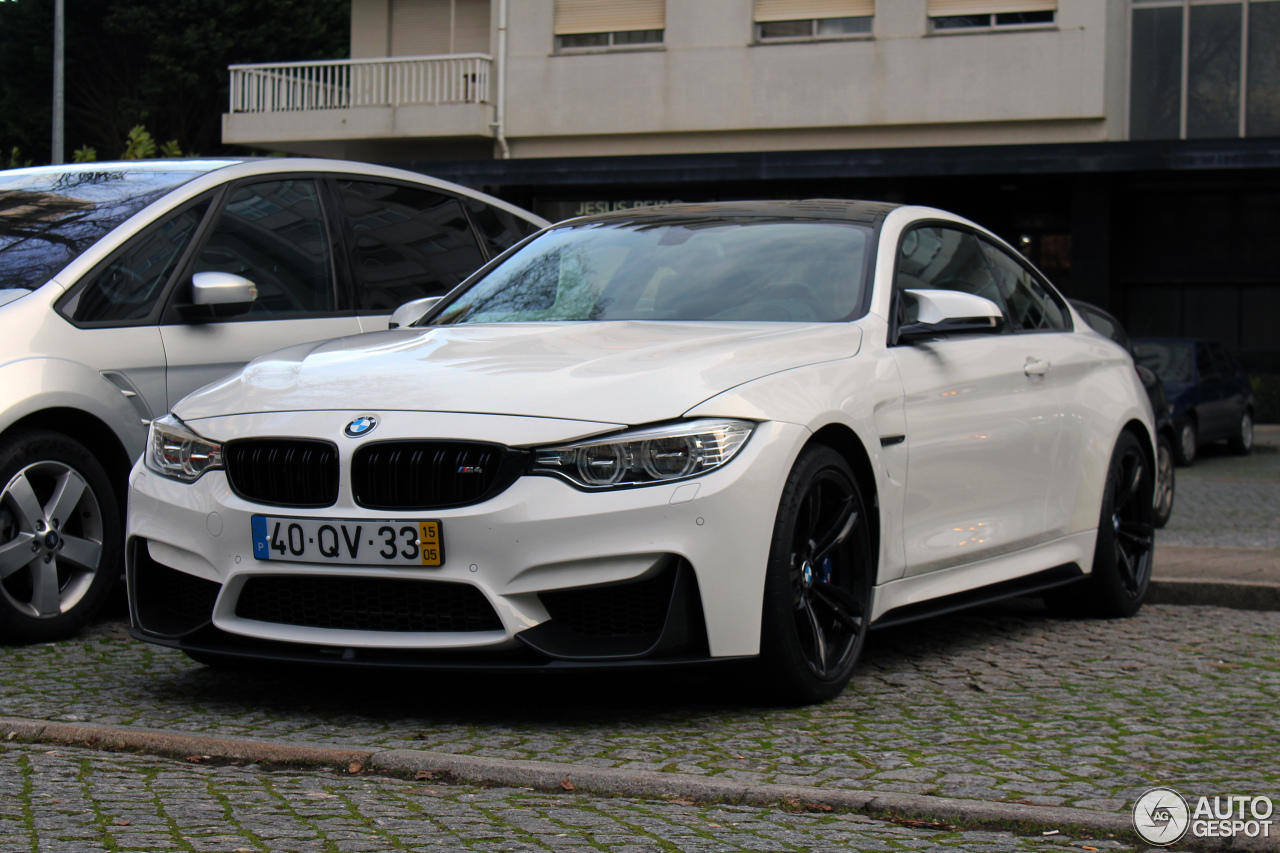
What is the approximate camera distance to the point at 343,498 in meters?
4.38

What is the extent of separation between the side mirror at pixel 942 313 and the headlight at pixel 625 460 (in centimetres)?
138

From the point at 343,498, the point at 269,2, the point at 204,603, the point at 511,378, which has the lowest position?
the point at 204,603

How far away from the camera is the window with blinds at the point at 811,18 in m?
25.1

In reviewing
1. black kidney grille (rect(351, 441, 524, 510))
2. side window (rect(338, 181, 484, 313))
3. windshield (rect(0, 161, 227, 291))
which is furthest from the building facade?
black kidney grille (rect(351, 441, 524, 510))

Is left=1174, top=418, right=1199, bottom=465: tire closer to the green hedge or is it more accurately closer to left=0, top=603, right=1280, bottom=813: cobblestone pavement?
the green hedge

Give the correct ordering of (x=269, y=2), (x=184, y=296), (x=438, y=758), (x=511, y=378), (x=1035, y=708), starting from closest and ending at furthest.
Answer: (x=438, y=758)
(x=511, y=378)
(x=1035, y=708)
(x=184, y=296)
(x=269, y=2)

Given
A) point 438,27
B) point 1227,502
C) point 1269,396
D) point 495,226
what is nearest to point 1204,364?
point 1227,502

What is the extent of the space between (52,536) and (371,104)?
23441mm

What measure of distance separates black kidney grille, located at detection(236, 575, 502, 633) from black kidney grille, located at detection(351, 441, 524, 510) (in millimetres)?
224

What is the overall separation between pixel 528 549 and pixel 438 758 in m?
0.60

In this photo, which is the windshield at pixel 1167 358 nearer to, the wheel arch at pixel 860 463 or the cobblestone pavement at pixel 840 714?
the cobblestone pavement at pixel 840 714

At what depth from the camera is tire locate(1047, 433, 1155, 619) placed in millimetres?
6613

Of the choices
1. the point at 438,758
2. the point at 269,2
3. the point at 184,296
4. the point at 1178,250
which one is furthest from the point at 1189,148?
the point at 269,2

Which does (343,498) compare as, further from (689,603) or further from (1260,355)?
(1260,355)
